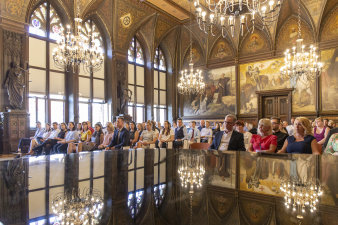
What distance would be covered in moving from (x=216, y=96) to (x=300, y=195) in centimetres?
1584

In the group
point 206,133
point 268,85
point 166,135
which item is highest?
point 268,85

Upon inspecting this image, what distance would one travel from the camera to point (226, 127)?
417 cm

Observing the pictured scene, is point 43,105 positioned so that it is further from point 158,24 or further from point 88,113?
point 158,24

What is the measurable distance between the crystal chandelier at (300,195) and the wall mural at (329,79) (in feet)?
44.9

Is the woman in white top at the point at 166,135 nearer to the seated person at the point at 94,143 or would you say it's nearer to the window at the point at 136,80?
the seated person at the point at 94,143

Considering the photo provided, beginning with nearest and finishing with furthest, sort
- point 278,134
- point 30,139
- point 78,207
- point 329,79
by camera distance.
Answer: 1. point 78,207
2. point 278,134
3. point 30,139
4. point 329,79

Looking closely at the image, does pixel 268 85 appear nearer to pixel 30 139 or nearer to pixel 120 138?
pixel 120 138

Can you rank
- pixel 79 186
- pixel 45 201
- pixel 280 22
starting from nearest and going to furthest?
pixel 45 201 → pixel 79 186 → pixel 280 22

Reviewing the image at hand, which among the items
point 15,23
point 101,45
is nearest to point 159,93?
point 101,45

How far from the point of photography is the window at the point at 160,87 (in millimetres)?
17844

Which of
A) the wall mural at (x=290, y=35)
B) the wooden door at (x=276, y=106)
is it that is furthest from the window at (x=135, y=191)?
the wall mural at (x=290, y=35)

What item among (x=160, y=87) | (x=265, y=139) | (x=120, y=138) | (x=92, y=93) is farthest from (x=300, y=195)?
(x=160, y=87)

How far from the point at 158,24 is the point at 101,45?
4.45 meters

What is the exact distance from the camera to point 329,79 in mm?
12680
